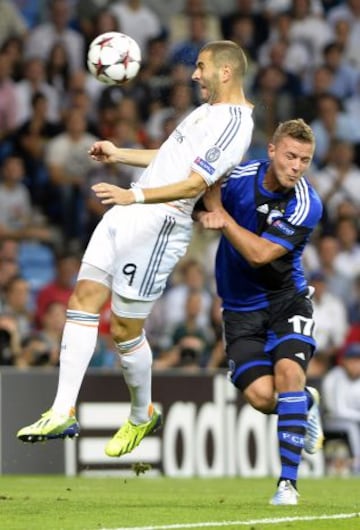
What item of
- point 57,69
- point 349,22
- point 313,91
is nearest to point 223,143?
point 57,69

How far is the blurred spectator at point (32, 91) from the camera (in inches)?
762

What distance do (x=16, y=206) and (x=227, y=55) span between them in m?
8.68

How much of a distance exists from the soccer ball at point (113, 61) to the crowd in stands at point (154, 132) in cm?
542

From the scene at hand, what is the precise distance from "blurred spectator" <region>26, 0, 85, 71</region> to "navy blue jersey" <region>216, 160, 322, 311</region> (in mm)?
10047

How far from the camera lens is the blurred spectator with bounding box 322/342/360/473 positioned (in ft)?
55.9

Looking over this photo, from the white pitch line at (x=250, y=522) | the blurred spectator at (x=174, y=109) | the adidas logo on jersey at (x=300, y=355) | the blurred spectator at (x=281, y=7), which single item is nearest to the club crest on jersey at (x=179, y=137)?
the adidas logo on jersey at (x=300, y=355)

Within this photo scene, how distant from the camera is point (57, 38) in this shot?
2019cm

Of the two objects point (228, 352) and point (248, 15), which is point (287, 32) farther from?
point (228, 352)

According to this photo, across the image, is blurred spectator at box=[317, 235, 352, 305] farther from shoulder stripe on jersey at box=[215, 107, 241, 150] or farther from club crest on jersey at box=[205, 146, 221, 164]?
club crest on jersey at box=[205, 146, 221, 164]

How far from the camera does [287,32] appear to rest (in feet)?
72.5

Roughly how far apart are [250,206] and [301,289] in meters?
0.65

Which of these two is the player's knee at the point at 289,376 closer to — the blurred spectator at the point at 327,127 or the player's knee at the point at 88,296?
the player's knee at the point at 88,296

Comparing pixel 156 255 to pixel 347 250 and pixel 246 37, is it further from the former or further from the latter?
pixel 246 37

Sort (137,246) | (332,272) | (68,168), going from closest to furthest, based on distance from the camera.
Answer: (137,246) < (68,168) < (332,272)
